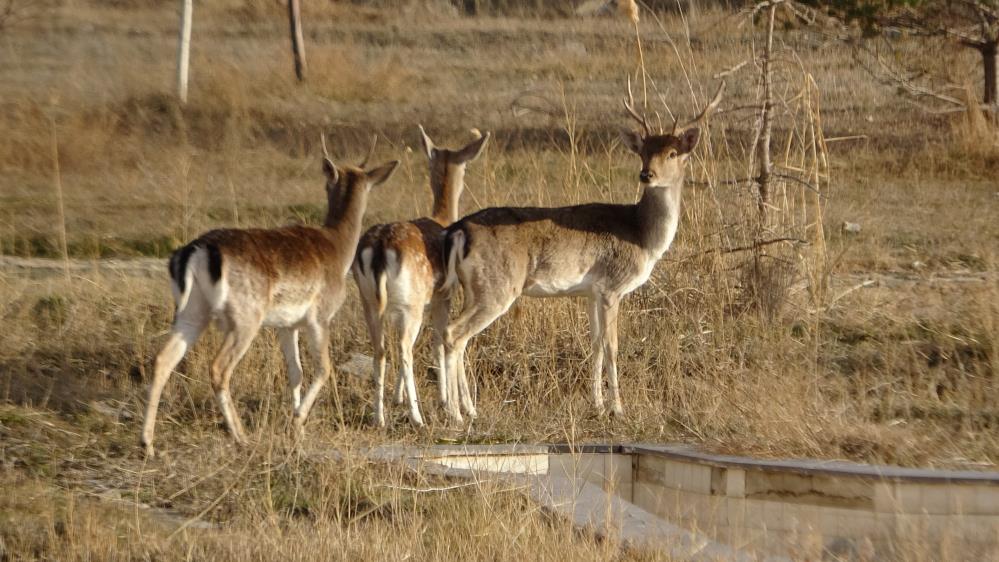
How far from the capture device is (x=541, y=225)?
8.99 meters

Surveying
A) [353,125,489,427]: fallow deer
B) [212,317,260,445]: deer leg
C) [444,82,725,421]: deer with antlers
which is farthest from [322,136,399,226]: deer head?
[212,317,260,445]: deer leg

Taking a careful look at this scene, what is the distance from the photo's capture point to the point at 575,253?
9.02 metres

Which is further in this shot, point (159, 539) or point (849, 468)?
point (849, 468)

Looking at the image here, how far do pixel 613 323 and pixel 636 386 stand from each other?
43cm

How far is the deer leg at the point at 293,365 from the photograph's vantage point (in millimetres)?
8297

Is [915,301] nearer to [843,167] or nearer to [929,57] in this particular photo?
[843,167]

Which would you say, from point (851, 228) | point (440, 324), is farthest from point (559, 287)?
point (851, 228)

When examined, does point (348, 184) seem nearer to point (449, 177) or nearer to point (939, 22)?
point (449, 177)

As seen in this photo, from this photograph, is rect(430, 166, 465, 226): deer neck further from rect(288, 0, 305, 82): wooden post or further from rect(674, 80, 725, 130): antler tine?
rect(288, 0, 305, 82): wooden post

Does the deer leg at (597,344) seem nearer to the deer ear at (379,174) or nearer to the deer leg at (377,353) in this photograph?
the deer leg at (377,353)

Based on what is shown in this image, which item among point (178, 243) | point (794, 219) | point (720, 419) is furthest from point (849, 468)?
point (178, 243)

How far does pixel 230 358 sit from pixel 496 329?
100 inches

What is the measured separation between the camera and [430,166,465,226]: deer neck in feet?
31.8

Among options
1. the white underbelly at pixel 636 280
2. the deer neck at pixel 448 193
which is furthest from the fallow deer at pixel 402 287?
the white underbelly at pixel 636 280
